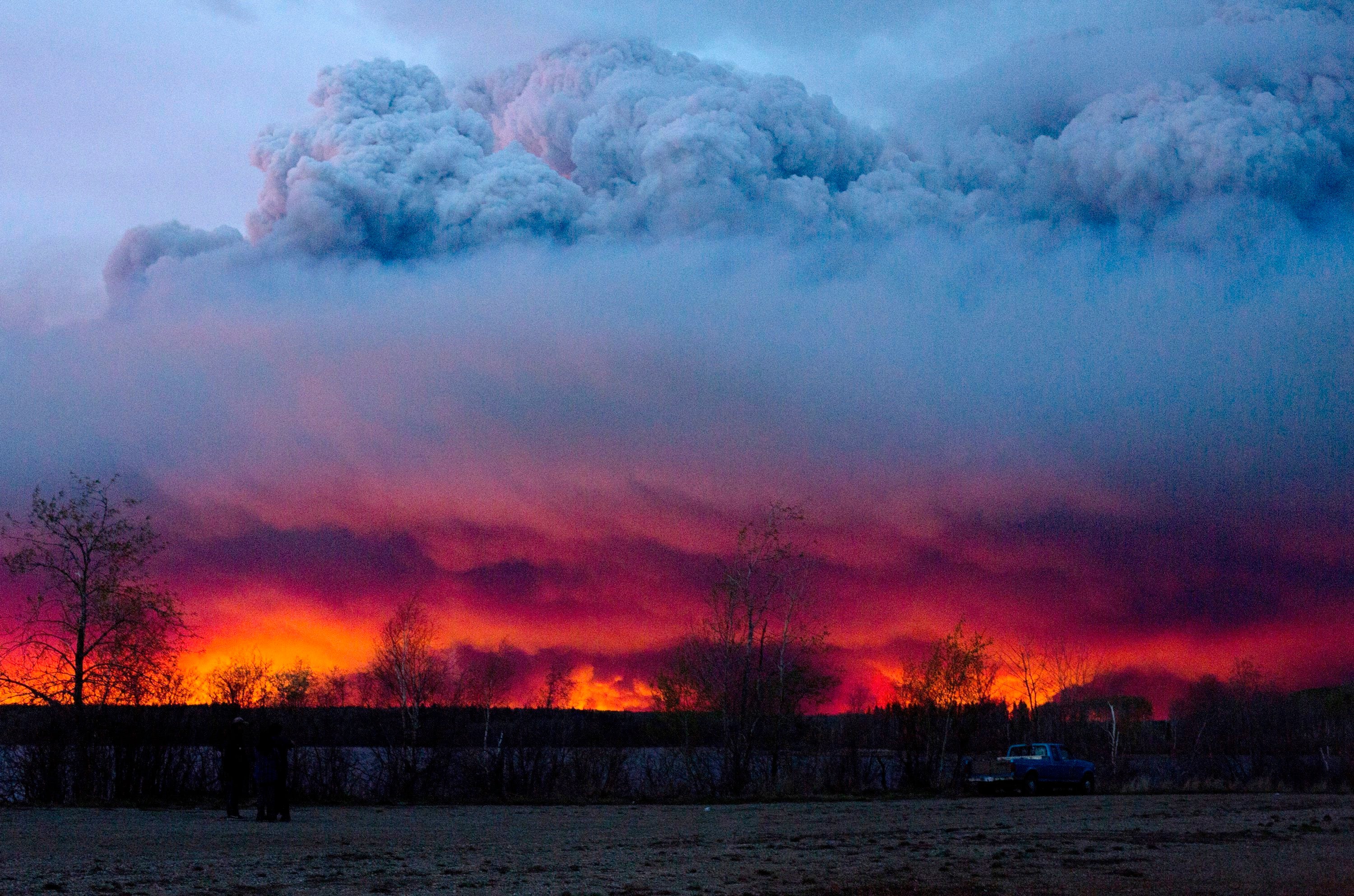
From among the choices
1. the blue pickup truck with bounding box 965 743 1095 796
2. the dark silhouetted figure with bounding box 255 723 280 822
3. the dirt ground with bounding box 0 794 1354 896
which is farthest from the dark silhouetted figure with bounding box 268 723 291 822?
the blue pickup truck with bounding box 965 743 1095 796

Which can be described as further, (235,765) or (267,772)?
(235,765)

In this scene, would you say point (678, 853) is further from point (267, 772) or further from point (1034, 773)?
point (1034, 773)

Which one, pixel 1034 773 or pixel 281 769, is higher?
pixel 281 769

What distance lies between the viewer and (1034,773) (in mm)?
37438

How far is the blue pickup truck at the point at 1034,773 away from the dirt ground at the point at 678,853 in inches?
417

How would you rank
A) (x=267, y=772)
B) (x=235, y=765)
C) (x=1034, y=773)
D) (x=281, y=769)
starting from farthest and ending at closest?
(x=1034, y=773) < (x=235, y=765) < (x=281, y=769) < (x=267, y=772)

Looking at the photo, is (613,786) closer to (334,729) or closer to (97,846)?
(334,729)

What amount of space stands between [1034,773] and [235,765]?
2410 cm

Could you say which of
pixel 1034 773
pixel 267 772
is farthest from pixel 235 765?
pixel 1034 773

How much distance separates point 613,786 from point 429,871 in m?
18.0

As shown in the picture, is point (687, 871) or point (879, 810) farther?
point (879, 810)

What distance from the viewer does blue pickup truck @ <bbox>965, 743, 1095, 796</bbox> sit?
37156mm

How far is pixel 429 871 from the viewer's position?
14445 millimetres

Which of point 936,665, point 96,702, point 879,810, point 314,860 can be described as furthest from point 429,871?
point 936,665
